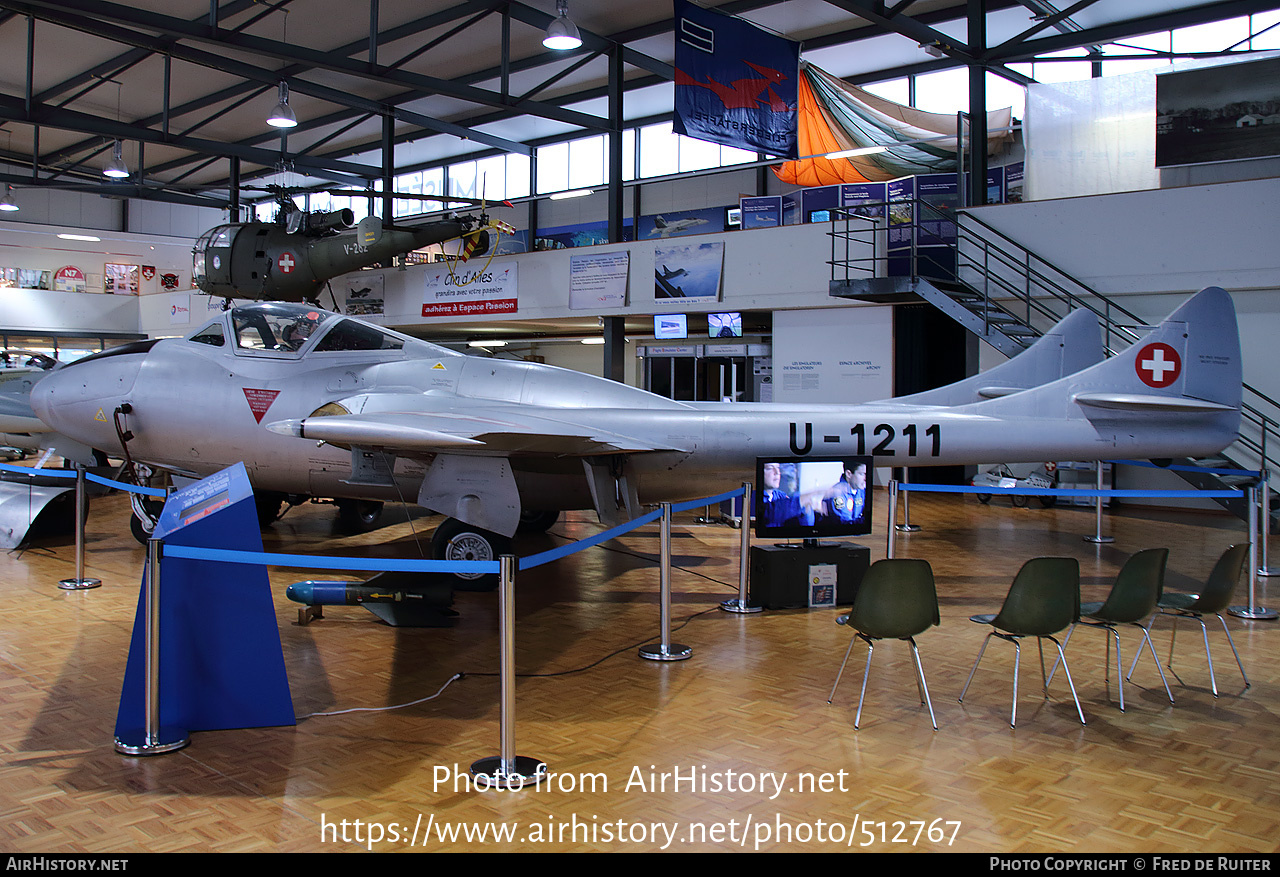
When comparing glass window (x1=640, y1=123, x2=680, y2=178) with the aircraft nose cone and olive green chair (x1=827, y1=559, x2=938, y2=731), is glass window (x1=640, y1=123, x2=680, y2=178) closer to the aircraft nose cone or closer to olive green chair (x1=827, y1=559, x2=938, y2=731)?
the aircraft nose cone

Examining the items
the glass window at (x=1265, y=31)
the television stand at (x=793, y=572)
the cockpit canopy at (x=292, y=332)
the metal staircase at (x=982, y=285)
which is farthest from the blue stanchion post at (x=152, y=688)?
the glass window at (x=1265, y=31)

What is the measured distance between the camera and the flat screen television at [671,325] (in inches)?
644

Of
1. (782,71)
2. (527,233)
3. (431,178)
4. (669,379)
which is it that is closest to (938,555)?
(782,71)

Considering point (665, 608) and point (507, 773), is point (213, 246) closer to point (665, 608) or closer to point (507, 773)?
point (665, 608)

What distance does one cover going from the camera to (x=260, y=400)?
25.9 feet

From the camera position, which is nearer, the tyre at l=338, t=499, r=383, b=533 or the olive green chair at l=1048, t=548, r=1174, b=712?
the olive green chair at l=1048, t=548, r=1174, b=712

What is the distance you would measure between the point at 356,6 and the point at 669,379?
9.14 meters

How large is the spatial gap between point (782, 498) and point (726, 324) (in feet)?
33.1

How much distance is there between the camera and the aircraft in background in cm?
2422

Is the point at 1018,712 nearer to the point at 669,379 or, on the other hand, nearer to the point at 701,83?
the point at 701,83

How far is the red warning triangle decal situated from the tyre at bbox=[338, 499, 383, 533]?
2.95 metres

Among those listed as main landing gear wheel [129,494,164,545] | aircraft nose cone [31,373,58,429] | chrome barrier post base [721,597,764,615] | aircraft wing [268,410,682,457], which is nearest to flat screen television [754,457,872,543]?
chrome barrier post base [721,597,764,615]

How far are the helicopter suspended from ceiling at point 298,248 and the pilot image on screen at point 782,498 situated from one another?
10.6 m

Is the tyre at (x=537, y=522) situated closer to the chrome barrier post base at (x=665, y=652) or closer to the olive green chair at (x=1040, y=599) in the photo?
the chrome barrier post base at (x=665, y=652)
